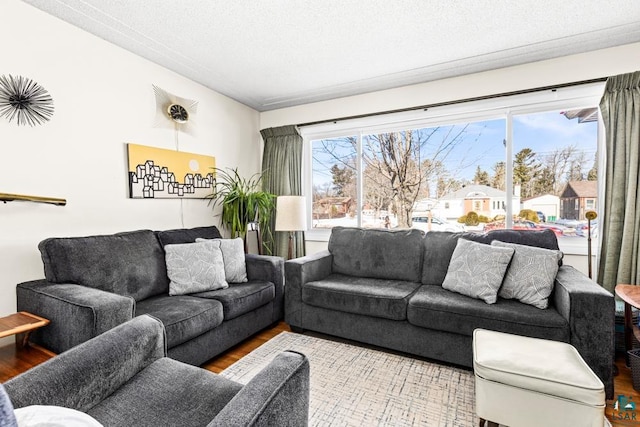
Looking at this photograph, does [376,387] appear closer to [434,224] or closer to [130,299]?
[130,299]

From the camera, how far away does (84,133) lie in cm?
247

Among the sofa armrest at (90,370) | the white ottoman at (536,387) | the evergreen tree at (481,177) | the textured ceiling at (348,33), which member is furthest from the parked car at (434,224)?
the sofa armrest at (90,370)

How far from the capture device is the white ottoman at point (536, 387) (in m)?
1.30

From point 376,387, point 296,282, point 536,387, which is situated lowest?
point 376,387

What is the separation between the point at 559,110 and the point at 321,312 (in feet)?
9.80

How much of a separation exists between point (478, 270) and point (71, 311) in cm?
267

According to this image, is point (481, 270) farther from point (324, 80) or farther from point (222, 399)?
point (324, 80)

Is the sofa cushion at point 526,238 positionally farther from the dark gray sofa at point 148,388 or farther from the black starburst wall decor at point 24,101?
the black starburst wall decor at point 24,101

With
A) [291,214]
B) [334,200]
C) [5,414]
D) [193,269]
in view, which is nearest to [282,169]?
[334,200]

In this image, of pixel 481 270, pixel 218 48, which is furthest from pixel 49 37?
pixel 481 270

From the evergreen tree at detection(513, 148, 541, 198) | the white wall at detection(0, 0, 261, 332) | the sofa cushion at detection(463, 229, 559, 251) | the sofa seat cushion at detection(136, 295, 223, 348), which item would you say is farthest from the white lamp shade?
the evergreen tree at detection(513, 148, 541, 198)

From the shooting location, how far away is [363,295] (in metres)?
2.47

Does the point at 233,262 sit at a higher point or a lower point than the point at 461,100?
lower

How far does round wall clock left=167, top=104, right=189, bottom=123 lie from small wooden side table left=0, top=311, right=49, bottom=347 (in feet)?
6.76
